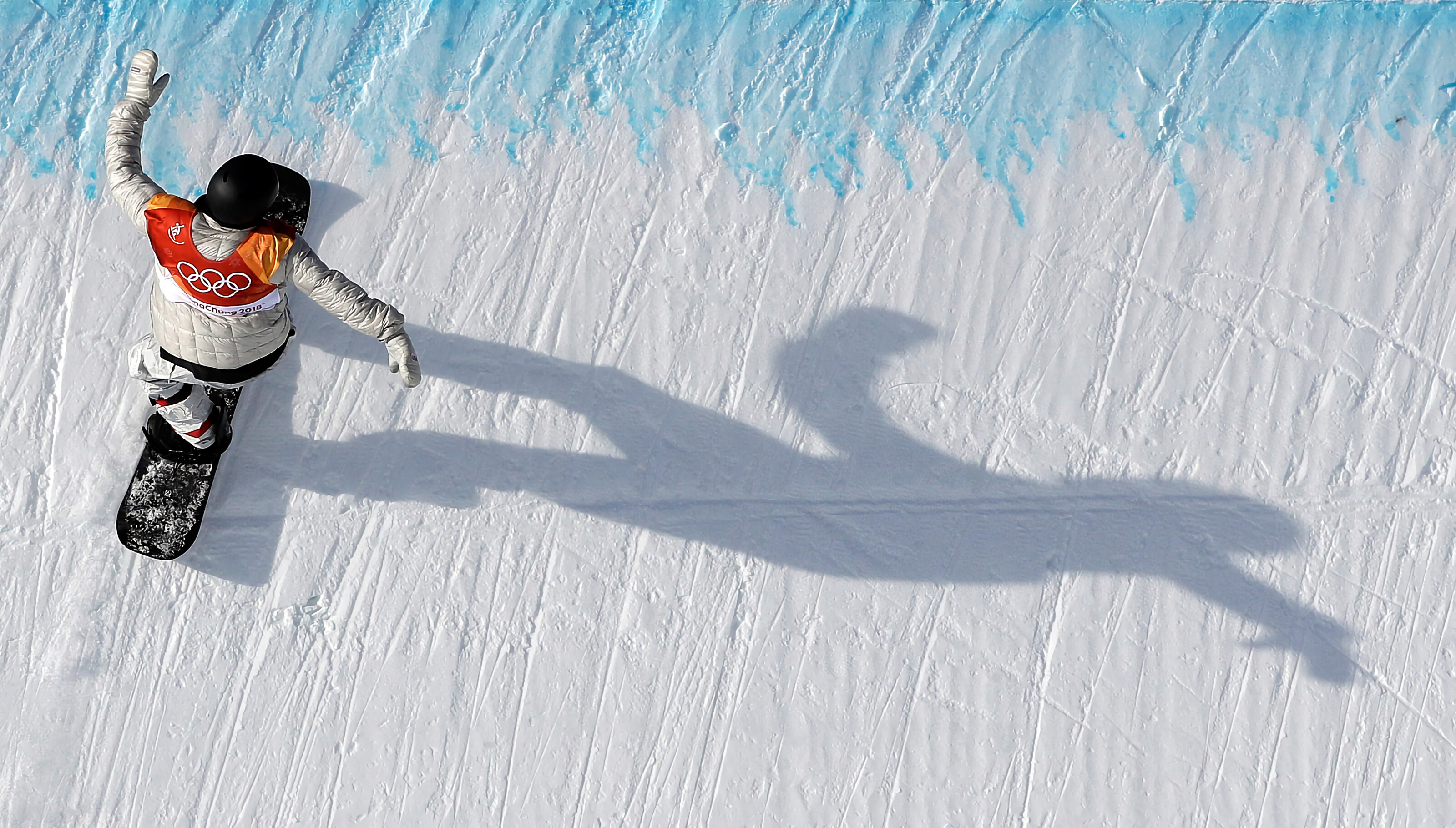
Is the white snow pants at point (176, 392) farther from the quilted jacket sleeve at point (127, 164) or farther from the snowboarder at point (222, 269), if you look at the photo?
the quilted jacket sleeve at point (127, 164)

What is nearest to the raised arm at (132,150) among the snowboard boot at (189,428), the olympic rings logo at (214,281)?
the olympic rings logo at (214,281)

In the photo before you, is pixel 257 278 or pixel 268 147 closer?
pixel 257 278

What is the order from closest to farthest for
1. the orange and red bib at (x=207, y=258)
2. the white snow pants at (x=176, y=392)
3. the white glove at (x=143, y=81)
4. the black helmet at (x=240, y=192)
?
1. the black helmet at (x=240, y=192)
2. the orange and red bib at (x=207, y=258)
3. the white glove at (x=143, y=81)
4. the white snow pants at (x=176, y=392)

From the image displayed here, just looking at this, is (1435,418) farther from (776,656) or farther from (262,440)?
(262,440)

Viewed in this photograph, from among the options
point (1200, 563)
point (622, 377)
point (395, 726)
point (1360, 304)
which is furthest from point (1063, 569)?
point (395, 726)

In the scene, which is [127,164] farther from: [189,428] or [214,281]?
[189,428]

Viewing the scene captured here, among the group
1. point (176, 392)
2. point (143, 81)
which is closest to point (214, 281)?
point (143, 81)
